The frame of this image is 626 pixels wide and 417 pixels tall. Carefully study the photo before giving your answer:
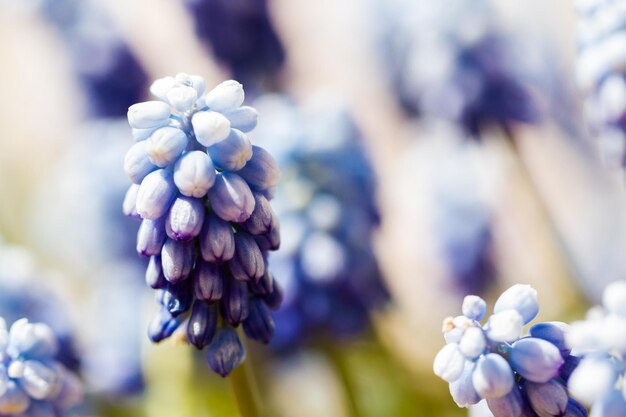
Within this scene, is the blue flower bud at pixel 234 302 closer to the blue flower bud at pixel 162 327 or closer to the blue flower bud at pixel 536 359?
the blue flower bud at pixel 162 327

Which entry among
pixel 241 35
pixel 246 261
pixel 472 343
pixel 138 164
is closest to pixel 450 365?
pixel 472 343

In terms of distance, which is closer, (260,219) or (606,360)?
(606,360)

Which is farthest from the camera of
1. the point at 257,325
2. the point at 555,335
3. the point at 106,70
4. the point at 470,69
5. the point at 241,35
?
the point at 106,70

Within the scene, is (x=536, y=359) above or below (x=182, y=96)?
below

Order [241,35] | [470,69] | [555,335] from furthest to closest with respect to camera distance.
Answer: [241,35] → [470,69] → [555,335]

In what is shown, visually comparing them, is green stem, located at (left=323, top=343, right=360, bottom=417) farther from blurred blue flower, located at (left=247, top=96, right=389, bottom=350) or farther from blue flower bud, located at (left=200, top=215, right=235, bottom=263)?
blue flower bud, located at (left=200, top=215, right=235, bottom=263)

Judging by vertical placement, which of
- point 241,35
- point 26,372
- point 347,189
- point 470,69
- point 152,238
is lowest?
point 26,372

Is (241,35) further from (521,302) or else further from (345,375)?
(521,302)

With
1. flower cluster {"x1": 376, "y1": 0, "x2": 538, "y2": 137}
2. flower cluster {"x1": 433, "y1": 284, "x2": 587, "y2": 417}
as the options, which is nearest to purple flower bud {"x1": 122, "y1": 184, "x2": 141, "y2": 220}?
flower cluster {"x1": 433, "y1": 284, "x2": 587, "y2": 417}
